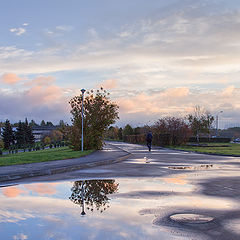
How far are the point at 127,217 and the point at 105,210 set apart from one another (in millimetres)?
774

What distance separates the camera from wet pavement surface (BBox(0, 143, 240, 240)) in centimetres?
578

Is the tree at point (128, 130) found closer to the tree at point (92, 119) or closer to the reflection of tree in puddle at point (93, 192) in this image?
the tree at point (92, 119)

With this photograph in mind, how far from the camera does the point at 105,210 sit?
291 inches

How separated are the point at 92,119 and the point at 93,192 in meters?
23.8

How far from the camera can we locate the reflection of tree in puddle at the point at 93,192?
809 cm

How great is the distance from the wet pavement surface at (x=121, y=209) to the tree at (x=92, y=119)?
2124 centimetres

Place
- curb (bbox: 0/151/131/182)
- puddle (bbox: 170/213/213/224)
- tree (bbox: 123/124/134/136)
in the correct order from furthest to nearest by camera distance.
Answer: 1. tree (bbox: 123/124/134/136)
2. curb (bbox: 0/151/131/182)
3. puddle (bbox: 170/213/213/224)

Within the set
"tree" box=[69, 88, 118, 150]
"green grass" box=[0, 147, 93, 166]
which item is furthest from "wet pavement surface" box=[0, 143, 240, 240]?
"tree" box=[69, 88, 118, 150]

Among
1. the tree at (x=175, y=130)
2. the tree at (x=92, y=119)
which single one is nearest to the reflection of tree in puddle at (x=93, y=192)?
the tree at (x=92, y=119)

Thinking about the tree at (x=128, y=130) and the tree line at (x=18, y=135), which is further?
the tree line at (x=18, y=135)

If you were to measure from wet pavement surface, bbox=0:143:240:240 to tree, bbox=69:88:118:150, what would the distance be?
21.2 m

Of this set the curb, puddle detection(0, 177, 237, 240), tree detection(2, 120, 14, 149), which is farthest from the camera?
tree detection(2, 120, 14, 149)

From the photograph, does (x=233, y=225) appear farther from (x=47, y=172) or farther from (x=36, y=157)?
(x=36, y=157)

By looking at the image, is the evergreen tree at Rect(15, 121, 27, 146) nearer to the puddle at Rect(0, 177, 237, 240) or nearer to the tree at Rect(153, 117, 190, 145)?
the tree at Rect(153, 117, 190, 145)
